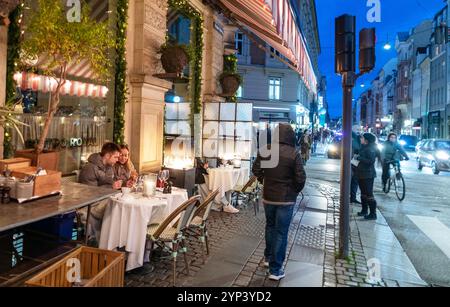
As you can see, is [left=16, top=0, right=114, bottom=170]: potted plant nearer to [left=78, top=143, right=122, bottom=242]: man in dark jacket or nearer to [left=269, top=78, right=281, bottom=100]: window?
[left=78, top=143, right=122, bottom=242]: man in dark jacket

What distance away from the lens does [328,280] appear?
4781mm

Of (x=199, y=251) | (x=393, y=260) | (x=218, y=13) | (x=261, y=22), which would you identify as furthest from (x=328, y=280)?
(x=218, y=13)

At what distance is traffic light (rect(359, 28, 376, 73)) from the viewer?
5547 millimetres

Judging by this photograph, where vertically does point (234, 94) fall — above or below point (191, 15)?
below

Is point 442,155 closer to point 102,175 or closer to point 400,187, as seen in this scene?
point 400,187

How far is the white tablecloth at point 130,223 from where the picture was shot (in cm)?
469

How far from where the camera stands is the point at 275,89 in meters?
33.8

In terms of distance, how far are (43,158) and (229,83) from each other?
8.14 metres

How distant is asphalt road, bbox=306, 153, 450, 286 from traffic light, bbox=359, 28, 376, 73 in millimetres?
3063

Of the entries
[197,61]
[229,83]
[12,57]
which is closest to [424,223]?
[229,83]

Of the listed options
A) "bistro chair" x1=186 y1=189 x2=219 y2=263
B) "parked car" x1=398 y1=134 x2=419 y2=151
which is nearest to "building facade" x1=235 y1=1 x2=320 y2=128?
"parked car" x1=398 y1=134 x2=419 y2=151

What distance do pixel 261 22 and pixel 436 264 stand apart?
6.51m
